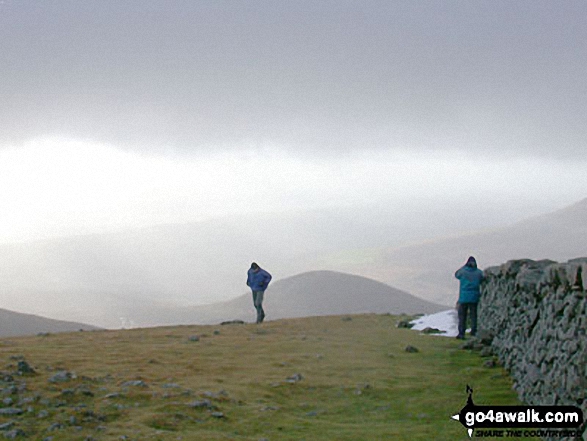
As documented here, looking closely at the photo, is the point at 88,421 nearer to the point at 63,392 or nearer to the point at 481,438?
the point at 63,392

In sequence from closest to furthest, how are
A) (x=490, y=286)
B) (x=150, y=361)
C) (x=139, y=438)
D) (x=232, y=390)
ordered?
(x=139, y=438)
(x=232, y=390)
(x=150, y=361)
(x=490, y=286)

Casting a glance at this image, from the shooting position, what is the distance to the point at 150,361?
16.1 metres

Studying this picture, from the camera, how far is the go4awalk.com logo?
8.81 m

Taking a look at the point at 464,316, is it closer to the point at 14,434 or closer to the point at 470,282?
the point at 470,282

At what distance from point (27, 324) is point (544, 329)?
63.2 meters

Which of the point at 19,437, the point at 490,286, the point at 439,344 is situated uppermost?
the point at 490,286

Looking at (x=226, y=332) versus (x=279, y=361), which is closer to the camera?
(x=279, y=361)

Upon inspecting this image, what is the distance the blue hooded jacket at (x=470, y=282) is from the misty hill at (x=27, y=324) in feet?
162

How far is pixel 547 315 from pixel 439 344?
8485 millimetres

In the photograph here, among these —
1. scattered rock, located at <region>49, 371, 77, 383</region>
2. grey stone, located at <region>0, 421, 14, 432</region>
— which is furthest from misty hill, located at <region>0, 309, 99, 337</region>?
grey stone, located at <region>0, 421, 14, 432</region>

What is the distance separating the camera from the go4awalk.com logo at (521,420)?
8.81 m

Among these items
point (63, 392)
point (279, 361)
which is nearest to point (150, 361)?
point (279, 361)

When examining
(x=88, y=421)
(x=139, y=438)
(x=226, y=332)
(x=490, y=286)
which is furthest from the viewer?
(x=226, y=332)

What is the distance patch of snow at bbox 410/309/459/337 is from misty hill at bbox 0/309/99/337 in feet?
146
